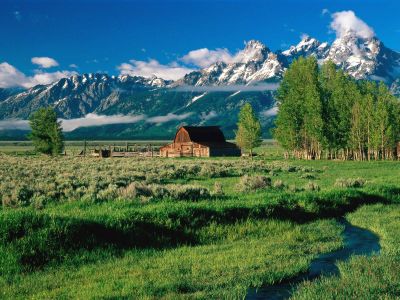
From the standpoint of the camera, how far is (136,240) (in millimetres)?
14172

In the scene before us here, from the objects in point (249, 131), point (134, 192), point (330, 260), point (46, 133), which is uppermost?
point (249, 131)

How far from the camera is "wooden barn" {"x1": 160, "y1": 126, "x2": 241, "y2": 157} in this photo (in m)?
98.4

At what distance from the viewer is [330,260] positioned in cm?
1261

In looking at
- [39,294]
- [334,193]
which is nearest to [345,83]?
[334,193]

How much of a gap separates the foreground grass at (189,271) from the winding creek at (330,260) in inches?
9.2

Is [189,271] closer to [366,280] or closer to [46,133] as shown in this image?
[366,280]

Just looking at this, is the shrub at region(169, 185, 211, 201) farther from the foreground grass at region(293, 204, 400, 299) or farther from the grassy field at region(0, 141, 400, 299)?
the foreground grass at region(293, 204, 400, 299)

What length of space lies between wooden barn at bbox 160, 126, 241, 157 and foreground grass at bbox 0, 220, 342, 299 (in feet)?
269

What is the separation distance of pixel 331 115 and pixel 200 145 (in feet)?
114

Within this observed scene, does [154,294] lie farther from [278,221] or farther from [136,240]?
[278,221]

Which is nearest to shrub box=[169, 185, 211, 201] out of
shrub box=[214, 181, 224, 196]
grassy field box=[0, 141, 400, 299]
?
grassy field box=[0, 141, 400, 299]

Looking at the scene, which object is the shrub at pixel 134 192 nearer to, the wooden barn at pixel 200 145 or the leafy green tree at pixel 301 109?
the leafy green tree at pixel 301 109

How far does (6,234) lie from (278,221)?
9737 millimetres

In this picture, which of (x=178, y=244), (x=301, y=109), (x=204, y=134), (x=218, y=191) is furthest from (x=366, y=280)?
(x=204, y=134)
